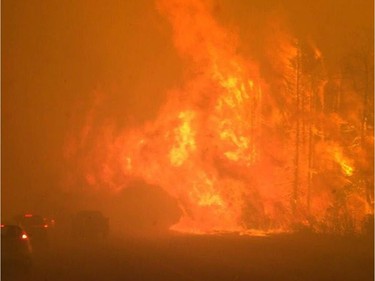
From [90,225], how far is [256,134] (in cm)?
1161

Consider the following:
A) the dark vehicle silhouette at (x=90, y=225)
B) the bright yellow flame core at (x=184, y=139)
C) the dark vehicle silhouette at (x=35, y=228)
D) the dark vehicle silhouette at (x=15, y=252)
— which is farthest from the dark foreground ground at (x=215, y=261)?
the bright yellow flame core at (x=184, y=139)

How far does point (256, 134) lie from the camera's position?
39.8 meters

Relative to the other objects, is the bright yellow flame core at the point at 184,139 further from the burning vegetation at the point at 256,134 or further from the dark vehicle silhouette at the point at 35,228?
the dark vehicle silhouette at the point at 35,228

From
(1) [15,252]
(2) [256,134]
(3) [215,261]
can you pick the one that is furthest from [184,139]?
(1) [15,252]

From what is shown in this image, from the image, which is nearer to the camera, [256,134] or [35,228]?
[35,228]

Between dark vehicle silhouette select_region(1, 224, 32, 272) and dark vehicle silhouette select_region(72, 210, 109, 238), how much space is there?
1813cm

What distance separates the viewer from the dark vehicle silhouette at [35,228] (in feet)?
95.6

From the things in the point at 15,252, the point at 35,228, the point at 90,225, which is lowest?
the point at 15,252

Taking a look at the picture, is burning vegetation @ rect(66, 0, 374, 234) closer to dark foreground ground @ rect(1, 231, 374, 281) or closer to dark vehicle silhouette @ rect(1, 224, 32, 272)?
dark foreground ground @ rect(1, 231, 374, 281)

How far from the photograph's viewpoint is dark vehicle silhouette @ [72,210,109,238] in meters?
36.0

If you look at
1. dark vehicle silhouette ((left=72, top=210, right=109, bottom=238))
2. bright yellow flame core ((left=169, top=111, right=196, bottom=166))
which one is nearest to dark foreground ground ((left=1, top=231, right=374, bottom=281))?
dark vehicle silhouette ((left=72, top=210, right=109, bottom=238))

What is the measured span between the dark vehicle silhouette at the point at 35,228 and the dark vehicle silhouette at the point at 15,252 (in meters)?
11.2

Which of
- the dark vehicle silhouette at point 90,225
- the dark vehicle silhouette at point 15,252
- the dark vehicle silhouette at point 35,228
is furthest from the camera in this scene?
the dark vehicle silhouette at point 90,225

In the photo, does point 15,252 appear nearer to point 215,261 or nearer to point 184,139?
point 215,261
